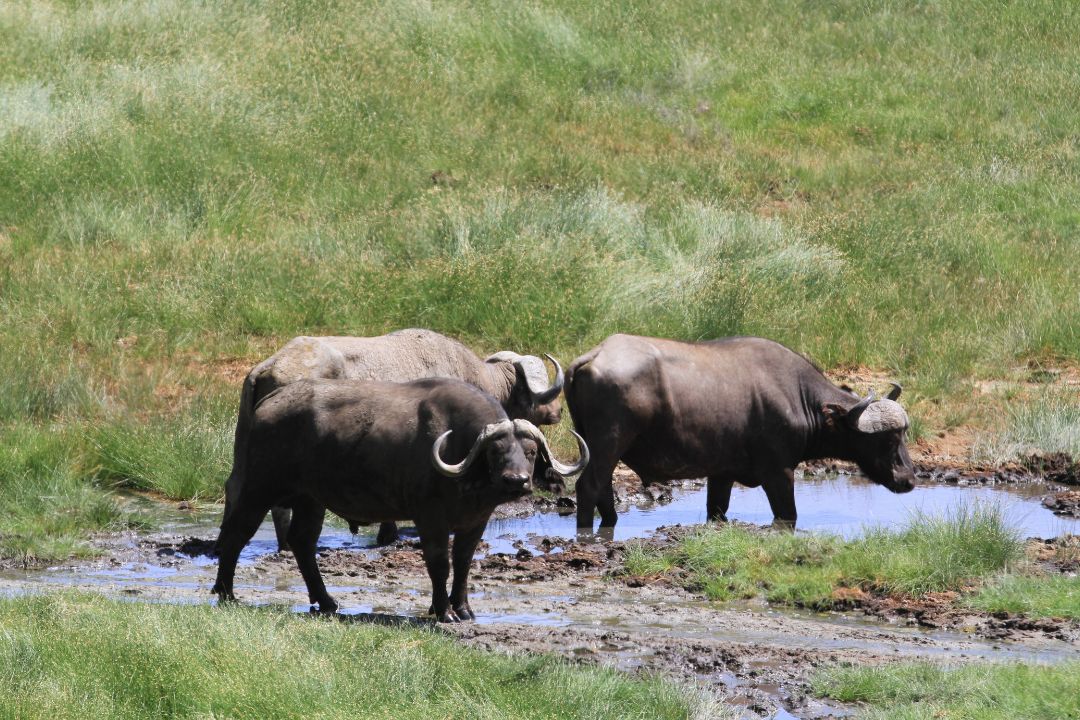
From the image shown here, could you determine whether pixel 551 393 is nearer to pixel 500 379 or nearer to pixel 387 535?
pixel 500 379

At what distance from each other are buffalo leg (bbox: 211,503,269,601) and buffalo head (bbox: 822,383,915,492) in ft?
17.6

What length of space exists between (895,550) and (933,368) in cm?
718

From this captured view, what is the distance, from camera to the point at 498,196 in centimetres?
2162

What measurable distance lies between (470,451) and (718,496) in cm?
446

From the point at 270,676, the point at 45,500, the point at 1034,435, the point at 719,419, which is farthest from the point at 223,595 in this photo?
the point at 1034,435

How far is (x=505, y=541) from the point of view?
12203mm

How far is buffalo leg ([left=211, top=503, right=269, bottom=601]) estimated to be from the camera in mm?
9742

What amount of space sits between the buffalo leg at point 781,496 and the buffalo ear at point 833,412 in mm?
652

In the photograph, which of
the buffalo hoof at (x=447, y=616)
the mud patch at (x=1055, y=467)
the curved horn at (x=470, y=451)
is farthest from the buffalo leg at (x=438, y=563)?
the mud patch at (x=1055, y=467)

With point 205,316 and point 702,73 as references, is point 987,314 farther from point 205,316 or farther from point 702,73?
point 702,73

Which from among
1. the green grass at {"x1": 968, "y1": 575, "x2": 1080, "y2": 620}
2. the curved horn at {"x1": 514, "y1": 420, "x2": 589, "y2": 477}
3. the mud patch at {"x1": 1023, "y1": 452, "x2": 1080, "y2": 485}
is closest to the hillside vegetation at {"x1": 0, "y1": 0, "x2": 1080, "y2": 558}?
the mud patch at {"x1": 1023, "y1": 452, "x2": 1080, "y2": 485}

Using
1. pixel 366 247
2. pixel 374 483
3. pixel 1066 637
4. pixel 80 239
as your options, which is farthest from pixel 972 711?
pixel 80 239

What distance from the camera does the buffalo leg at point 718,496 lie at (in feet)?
→ 43.1

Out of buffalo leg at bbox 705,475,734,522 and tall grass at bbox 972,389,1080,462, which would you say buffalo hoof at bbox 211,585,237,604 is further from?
tall grass at bbox 972,389,1080,462
